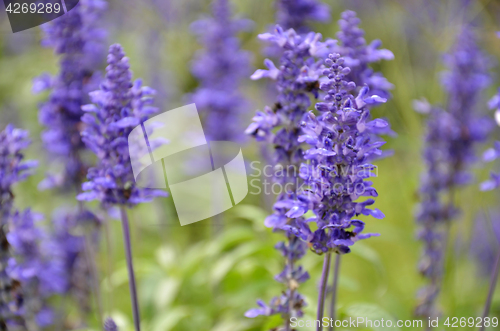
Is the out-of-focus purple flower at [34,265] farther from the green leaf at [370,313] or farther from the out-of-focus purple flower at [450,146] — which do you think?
the out-of-focus purple flower at [450,146]

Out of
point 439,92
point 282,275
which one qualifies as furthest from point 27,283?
point 439,92

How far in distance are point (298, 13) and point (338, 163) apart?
187 centimetres

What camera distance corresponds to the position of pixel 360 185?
5.81 ft

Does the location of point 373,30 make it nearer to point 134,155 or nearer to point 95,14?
point 95,14

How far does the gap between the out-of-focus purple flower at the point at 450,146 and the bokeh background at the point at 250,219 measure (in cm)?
24

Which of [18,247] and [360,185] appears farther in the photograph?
[18,247]

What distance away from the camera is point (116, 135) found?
2150 millimetres

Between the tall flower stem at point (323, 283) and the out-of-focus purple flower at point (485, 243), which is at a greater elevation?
the tall flower stem at point (323, 283)

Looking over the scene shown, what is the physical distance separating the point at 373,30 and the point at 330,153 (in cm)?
495

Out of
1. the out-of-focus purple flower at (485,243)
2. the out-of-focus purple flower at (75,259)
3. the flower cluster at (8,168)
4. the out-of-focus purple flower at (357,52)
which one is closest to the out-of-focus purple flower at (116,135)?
the flower cluster at (8,168)

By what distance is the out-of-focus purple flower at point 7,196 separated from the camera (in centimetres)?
232

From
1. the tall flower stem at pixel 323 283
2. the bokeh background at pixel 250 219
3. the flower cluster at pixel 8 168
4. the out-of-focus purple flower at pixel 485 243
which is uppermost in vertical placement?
the flower cluster at pixel 8 168

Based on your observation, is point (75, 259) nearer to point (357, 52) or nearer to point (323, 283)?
point (323, 283)

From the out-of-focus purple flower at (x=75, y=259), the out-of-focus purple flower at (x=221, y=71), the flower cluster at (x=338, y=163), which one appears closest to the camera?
the flower cluster at (x=338, y=163)
